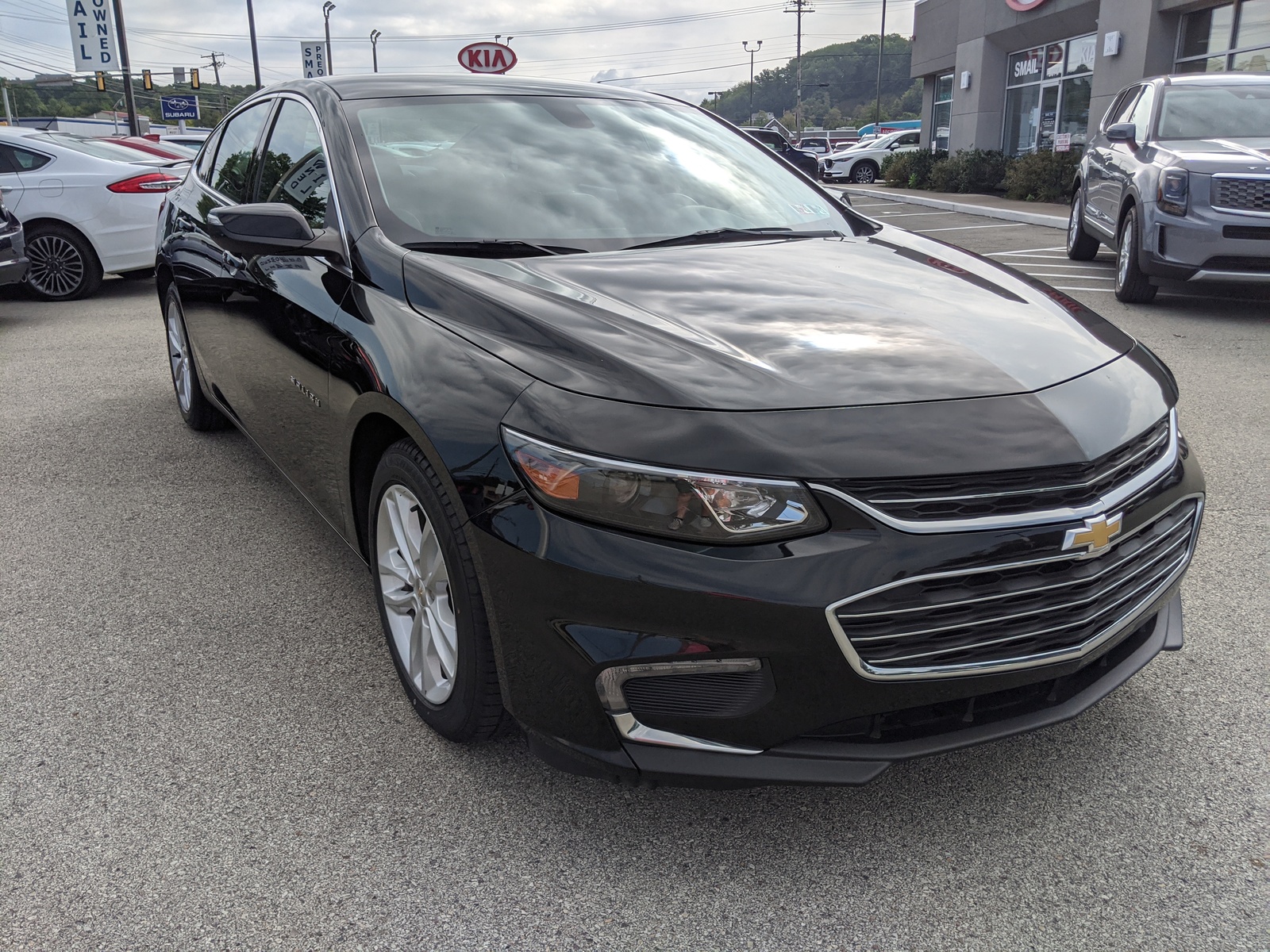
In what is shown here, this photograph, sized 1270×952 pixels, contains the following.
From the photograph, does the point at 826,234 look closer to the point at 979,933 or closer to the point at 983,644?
the point at 983,644

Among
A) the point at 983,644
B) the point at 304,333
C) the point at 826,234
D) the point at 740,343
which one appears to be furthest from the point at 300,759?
the point at 826,234

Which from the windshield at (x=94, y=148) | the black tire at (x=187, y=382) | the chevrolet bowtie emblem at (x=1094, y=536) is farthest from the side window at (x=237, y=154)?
the windshield at (x=94, y=148)

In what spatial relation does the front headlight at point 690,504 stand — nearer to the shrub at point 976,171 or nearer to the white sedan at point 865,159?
the shrub at point 976,171

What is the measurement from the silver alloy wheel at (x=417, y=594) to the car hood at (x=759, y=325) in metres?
0.46

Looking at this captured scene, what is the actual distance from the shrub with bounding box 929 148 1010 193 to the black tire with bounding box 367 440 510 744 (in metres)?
22.4

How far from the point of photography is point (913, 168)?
26812 millimetres

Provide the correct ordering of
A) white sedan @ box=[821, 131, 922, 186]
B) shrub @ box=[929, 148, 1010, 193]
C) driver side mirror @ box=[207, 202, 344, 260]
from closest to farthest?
driver side mirror @ box=[207, 202, 344, 260] → shrub @ box=[929, 148, 1010, 193] → white sedan @ box=[821, 131, 922, 186]

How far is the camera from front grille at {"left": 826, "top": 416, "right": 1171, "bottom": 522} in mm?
1874

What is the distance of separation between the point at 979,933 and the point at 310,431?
2.11 metres

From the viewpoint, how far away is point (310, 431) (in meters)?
3.04

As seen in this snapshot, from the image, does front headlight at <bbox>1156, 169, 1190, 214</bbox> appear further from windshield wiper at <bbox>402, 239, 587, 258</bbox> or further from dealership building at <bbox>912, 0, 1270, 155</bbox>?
dealership building at <bbox>912, 0, 1270, 155</bbox>

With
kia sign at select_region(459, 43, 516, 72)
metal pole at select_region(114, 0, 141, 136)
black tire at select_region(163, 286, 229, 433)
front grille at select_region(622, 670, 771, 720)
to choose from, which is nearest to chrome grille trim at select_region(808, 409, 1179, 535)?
front grille at select_region(622, 670, 771, 720)

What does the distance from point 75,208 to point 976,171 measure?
18.4 meters

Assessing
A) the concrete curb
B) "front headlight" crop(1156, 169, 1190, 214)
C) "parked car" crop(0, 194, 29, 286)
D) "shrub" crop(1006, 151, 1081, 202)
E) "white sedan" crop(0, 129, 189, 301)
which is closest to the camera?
"front headlight" crop(1156, 169, 1190, 214)
